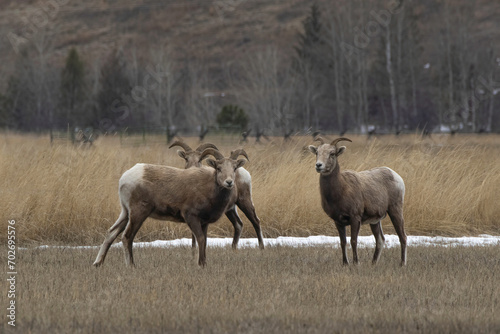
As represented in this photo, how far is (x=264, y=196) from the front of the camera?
47.8ft

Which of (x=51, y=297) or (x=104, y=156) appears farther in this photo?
(x=104, y=156)

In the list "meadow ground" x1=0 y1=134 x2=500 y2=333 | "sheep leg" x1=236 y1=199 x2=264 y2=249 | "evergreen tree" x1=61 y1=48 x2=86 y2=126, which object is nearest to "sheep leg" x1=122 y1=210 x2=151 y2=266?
"meadow ground" x1=0 y1=134 x2=500 y2=333

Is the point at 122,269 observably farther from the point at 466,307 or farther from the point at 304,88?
the point at 304,88

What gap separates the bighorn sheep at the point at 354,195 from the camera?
32.8 feet

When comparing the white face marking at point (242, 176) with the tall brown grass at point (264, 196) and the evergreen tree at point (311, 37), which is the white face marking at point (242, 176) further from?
the evergreen tree at point (311, 37)

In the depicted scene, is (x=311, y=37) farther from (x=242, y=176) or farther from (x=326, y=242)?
(x=242, y=176)

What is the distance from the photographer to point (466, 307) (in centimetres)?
747

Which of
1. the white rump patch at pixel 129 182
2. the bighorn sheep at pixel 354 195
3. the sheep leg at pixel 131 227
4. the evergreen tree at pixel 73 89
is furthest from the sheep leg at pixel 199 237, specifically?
the evergreen tree at pixel 73 89

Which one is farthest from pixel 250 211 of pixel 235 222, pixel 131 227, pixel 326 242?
pixel 131 227

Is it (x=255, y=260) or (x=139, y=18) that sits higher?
(x=139, y=18)

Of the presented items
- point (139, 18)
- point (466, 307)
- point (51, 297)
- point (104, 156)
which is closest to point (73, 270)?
point (51, 297)

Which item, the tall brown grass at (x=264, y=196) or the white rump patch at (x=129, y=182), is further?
the tall brown grass at (x=264, y=196)

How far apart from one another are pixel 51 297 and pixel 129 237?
91.7 inches

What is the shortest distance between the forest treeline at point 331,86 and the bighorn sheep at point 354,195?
143 feet
